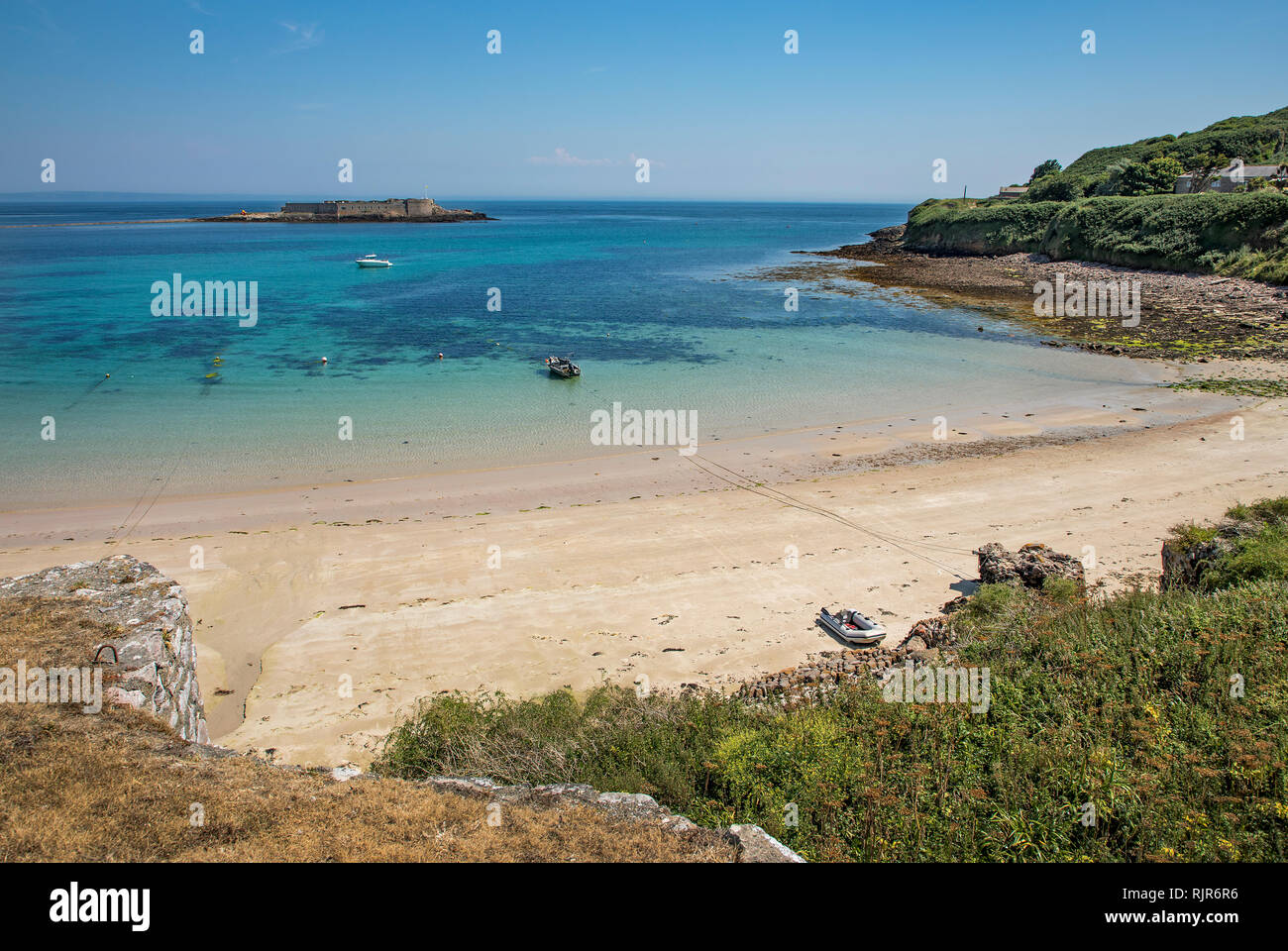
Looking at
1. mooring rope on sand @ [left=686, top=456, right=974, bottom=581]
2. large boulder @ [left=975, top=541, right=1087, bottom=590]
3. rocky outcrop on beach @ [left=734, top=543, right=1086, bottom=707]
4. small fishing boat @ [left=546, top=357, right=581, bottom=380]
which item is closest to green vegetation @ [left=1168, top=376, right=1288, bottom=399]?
mooring rope on sand @ [left=686, top=456, right=974, bottom=581]

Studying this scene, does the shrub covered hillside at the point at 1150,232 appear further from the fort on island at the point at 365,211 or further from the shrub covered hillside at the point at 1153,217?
the fort on island at the point at 365,211
